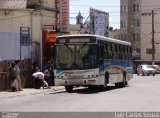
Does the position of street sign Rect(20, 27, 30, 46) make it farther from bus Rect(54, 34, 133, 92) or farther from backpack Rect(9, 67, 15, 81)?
bus Rect(54, 34, 133, 92)

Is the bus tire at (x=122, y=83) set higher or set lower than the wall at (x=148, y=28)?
lower

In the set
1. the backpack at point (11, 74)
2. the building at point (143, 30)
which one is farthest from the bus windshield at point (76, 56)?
the building at point (143, 30)

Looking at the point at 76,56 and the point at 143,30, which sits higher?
the point at 143,30

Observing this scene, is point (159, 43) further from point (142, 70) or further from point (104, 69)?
point (104, 69)

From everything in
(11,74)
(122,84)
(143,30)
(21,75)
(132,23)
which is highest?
(132,23)

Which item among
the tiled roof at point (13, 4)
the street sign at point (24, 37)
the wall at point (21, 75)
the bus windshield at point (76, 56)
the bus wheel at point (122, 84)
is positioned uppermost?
the tiled roof at point (13, 4)

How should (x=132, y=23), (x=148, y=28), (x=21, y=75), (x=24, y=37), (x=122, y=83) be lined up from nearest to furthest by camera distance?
(x=21, y=75), (x=24, y=37), (x=122, y=83), (x=148, y=28), (x=132, y=23)

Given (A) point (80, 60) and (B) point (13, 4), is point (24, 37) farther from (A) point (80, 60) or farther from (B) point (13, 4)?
(A) point (80, 60)

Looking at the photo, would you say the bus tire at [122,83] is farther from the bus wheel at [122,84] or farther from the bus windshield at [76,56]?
the bus windshield at [76,56]

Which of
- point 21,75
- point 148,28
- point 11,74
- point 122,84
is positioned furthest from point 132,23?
point 11,74

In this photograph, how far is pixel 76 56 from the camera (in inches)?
1099

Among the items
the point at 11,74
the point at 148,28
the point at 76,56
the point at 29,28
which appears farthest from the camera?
the point at 148,28

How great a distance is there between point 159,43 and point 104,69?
6744 centimetres

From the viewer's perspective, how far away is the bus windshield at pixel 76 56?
27.8 meters
